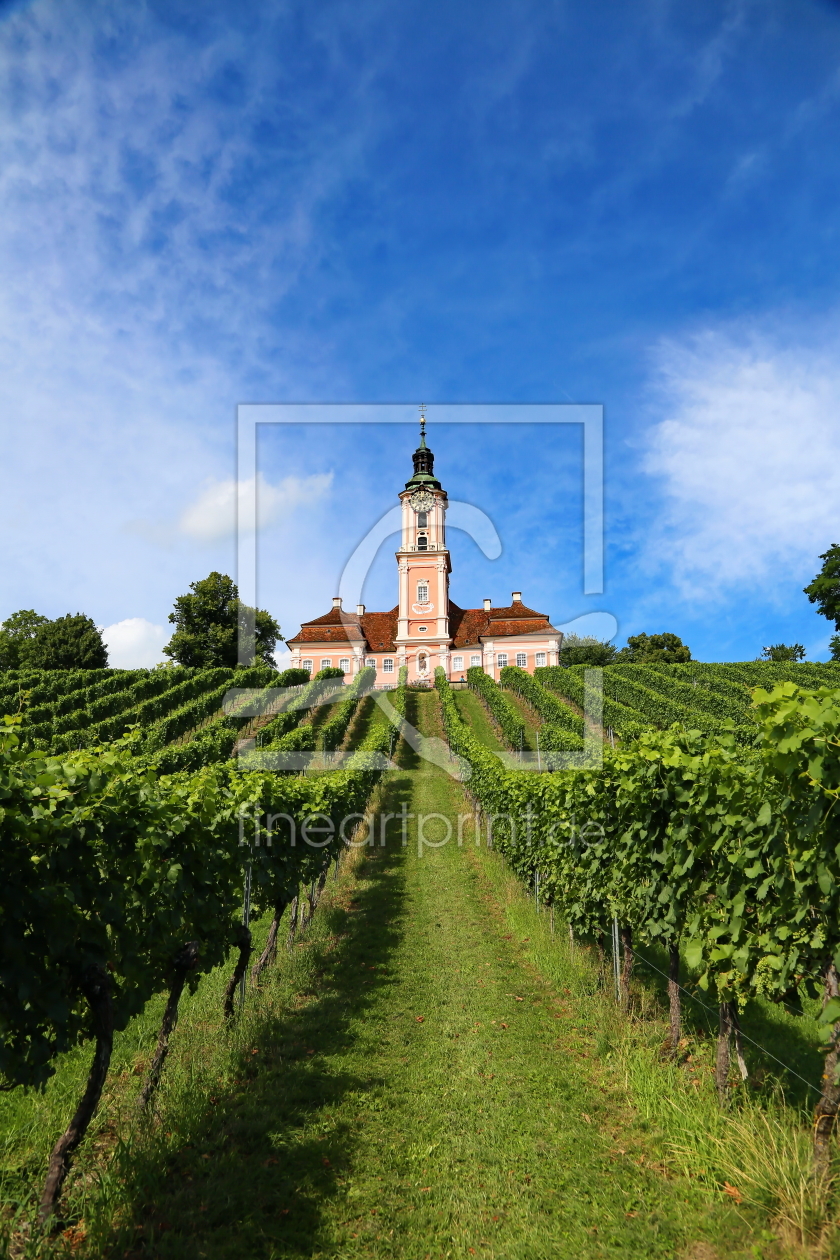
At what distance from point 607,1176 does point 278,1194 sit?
2236 millimetres

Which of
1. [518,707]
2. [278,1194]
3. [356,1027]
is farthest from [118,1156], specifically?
[518,707]

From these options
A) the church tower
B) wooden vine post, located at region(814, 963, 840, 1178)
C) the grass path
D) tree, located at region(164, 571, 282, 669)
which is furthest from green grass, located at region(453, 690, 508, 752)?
wooden vine post, located at region(814, 963, 840, 1178)

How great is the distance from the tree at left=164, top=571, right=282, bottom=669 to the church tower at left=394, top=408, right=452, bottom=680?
14.0 m

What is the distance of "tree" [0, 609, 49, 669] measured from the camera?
56938 mm

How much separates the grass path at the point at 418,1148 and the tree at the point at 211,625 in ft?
167

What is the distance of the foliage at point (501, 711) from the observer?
32562 mm

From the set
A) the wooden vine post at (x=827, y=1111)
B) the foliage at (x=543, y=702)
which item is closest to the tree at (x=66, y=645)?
the foliage at (x=543, y=702)

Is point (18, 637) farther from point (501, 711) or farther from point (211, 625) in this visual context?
point (501, 711)

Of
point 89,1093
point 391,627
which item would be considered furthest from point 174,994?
point 391,627

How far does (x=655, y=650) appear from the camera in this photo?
71.8 m

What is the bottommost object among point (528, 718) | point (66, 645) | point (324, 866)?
point (324, 866)

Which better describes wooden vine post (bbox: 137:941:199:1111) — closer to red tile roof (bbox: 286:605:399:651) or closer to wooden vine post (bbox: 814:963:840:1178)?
wooden vine post (bbox: 814:963:840:1178)

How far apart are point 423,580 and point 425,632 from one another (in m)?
5.03

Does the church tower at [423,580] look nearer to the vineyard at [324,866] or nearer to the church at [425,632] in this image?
the church at [425,632]
